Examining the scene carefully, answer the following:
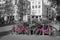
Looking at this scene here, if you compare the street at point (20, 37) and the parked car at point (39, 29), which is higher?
the parked car at point (39, 29)

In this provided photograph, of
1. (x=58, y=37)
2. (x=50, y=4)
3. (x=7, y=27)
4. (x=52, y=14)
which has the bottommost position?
(x=58, y=37)

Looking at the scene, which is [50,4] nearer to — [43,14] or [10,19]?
[43,14]

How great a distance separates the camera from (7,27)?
4.24 feet

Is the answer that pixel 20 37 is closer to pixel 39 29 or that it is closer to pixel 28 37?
pixel 28 37

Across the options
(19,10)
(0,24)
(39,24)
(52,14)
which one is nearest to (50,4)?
(52,14)

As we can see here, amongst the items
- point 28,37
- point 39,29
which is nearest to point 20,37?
point 28,37

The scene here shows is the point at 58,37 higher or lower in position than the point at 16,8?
lower

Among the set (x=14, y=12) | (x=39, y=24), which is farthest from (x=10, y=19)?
(x=39, y=24)

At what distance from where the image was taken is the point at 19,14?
4.26 ft

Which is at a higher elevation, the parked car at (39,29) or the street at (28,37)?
the parked car at (39,29)

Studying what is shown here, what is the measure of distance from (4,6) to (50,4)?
1.75 feet

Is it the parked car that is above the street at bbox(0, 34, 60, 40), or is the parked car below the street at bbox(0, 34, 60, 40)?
above

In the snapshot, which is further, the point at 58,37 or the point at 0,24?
the point at 0,24

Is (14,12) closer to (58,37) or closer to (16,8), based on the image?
(16,8)
